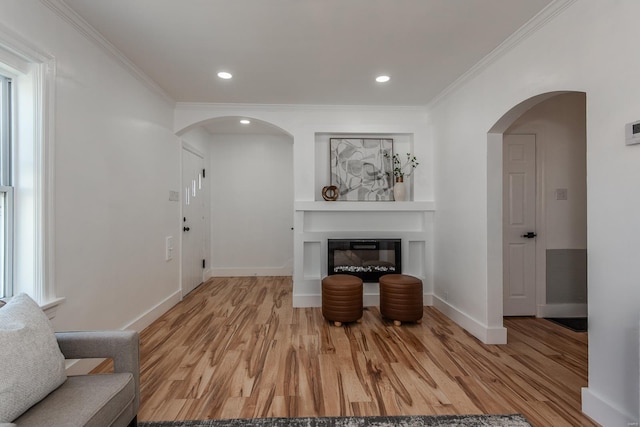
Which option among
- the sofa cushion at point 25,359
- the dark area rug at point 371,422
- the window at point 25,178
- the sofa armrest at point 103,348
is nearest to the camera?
the sofa cushion at point 25,359

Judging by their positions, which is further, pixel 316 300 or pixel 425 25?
pixel 316 300

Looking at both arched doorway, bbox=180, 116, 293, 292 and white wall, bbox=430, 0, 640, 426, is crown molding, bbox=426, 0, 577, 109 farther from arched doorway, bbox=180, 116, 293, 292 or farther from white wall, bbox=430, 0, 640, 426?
arched doorway, bbox=180, 116, 293, 292

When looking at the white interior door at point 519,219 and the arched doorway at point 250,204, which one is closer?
the white interior door at point 519,219

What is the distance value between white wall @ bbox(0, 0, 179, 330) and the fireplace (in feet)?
6.86

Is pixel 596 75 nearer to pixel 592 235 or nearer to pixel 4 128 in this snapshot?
pixel 592 235

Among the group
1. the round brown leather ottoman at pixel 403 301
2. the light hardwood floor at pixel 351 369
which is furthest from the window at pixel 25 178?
the round brown leather ottoman at pixel 403 301

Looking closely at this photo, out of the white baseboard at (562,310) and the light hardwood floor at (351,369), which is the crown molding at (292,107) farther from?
the white baseboard at (562,310)

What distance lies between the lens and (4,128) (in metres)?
1.80

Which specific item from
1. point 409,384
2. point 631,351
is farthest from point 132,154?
point 631,351

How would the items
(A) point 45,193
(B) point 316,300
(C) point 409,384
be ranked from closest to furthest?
(A) point 45,193 → (C) point 409,384 → (B) point 316,300

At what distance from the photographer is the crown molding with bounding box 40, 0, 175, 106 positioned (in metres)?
1.97

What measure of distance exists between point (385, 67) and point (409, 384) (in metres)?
2.68

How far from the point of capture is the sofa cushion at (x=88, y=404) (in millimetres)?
1135

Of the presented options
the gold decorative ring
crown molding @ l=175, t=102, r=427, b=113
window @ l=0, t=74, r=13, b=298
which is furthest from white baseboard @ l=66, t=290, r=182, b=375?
crown molding @ l=175, t=102, r=427, b=113
